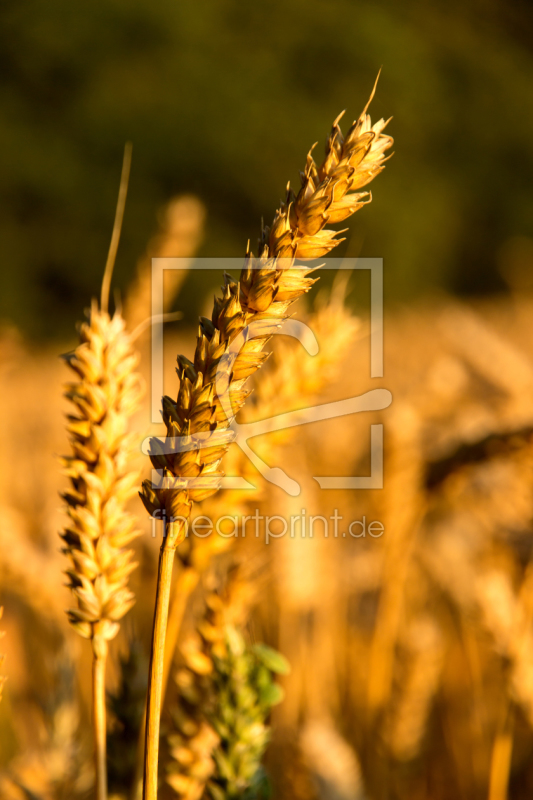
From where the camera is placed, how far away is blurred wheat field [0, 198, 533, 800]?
48 centimetres

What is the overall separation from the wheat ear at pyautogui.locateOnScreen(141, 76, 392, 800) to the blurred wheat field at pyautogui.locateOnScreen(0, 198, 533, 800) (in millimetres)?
161

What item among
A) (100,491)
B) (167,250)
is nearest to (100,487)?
(100,491)

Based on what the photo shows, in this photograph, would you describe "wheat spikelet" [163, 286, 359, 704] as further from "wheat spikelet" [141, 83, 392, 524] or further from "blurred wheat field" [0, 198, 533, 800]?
"wheat spikelet" [141, 83, 392, 524]

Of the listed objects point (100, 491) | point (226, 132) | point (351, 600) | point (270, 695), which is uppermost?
point (226, 132)

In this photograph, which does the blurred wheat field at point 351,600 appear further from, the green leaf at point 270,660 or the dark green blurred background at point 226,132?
the dark green blurred background at point 226,132

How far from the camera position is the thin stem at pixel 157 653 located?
0.22 m

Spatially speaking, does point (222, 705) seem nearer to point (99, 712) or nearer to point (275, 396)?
point (99, 712)

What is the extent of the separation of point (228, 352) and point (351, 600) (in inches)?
31.8

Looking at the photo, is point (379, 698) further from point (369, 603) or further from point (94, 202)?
point (94, 202)


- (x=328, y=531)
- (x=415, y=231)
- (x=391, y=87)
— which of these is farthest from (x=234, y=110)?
(x=328, y=531)

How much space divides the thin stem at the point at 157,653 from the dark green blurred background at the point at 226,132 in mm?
4422

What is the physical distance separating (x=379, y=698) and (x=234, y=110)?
5131mm

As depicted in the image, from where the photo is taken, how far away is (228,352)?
243 mm

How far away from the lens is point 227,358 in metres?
0.24
